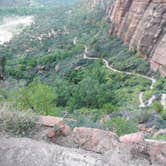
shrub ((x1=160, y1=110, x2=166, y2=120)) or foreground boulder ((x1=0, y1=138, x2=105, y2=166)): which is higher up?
foreground boulder ((x1=0, y1=138, x2=105, y2=166))

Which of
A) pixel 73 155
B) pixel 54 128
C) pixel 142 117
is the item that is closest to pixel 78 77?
pixel 142 117

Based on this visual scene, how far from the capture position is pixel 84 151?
7449mm

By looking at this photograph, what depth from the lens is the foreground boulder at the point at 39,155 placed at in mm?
6938

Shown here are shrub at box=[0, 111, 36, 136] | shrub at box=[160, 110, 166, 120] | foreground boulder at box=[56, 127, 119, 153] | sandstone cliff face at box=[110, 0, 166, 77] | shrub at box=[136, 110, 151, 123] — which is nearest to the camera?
foreground boulder at box=[56, 127, 119, 153]

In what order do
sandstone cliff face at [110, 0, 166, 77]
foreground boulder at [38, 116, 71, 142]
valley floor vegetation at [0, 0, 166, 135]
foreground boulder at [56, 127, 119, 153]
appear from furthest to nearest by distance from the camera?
sandstone cliff face at [110, 0, 166, 77]
valley floor vegetation at [0, 0, 166, 135]
foreground boulder at [38, 116, 71, 142]
foreground boulder at [56, 127, 119, 153]

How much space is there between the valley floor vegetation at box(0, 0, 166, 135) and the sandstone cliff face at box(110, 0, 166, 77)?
3.89 feet

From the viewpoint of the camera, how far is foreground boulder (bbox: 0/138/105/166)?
6.94 meters

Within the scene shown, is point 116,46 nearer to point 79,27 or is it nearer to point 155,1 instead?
point 155,1

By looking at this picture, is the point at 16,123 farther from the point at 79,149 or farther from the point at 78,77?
the point at 78,77

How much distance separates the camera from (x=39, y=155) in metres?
7.07

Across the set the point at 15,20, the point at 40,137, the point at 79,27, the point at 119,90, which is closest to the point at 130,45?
the point at 119,90

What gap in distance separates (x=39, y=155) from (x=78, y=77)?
4150 centimetres

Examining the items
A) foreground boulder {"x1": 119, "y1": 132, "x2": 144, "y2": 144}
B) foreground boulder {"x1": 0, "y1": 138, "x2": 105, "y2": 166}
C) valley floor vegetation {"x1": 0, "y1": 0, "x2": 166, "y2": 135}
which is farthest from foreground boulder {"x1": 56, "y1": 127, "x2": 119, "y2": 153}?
valley floor vegetation {"x1": 0, "y1": 0, "x2": 166, "y2": 135}

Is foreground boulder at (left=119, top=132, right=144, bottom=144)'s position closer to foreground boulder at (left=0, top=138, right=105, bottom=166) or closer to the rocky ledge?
the rocky ledge
